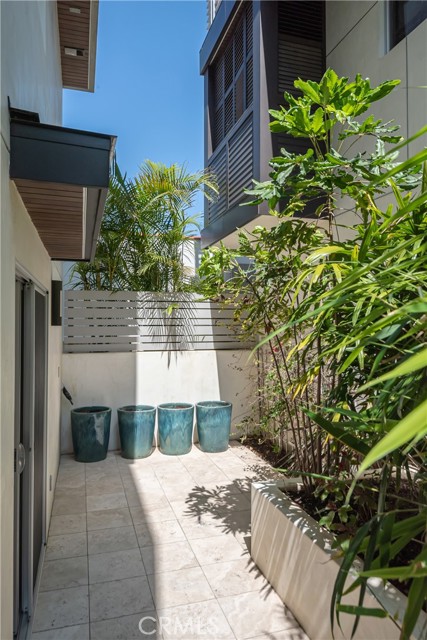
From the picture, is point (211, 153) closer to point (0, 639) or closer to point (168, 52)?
point (168, 52)

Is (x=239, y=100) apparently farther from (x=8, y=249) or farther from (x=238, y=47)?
(x=8, y=249)

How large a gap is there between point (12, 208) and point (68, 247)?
64.2 inches

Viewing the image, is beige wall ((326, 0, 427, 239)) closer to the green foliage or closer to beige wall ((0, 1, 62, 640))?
the green foliage

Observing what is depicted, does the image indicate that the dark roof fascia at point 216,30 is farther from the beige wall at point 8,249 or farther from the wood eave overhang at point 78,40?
the beige wall at point 8,249

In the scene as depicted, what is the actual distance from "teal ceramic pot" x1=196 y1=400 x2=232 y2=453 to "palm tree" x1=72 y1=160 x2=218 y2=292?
6.50 ft

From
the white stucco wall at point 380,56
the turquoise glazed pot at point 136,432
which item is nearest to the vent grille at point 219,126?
the white stucco wall at point 380,56

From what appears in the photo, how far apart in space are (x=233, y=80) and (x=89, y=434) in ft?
19.2

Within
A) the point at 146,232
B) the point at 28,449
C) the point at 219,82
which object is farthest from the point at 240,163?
the point at 28,449

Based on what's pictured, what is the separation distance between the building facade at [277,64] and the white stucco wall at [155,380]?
83.3 inches

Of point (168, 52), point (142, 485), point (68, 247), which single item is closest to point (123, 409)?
point (142, 485)

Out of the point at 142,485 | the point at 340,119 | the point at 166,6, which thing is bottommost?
the point at 142,485

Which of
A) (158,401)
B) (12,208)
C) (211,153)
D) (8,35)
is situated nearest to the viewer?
(8,35)

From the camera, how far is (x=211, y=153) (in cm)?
783

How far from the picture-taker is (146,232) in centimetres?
628
